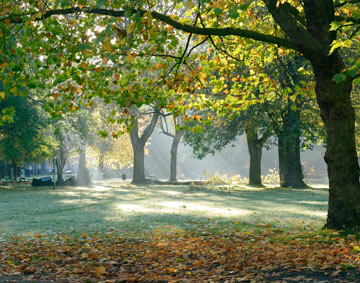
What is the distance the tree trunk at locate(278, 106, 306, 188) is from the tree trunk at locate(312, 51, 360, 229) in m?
19.5

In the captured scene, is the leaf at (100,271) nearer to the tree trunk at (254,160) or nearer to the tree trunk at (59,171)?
the tree trunk at (254,160)

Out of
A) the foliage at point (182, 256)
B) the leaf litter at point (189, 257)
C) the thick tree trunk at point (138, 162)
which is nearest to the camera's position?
the leaf litter at point (189, 257)

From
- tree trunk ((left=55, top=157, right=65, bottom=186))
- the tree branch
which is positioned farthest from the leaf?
tree trunk ((left=55, top=157, right=65, bottom=186))

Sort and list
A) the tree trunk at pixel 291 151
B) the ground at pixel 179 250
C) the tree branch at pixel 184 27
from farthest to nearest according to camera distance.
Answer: the tree trunk at pixel 291 151 < the tree branch at pixel 184 27 < the ground at pixel 179 250

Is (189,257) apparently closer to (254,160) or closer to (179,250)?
(179,250)

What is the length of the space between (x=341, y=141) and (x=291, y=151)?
74.7 ft

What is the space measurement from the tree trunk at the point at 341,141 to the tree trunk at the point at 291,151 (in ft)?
63.8

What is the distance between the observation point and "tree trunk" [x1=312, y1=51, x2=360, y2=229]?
9188 millimetres

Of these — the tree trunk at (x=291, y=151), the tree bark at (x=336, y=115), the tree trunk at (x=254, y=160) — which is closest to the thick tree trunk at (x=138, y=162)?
the tree trunk at (x=254, y=160)

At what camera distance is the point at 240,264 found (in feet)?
25.1

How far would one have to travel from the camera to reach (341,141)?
30.2 feet

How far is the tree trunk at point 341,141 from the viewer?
9.19 metres

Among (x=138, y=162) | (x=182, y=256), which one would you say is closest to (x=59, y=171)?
(x=138, y=162)

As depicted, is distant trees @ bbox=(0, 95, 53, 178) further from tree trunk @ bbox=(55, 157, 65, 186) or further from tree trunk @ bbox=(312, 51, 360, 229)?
tree trunk @ bbox=(312, 51, 360, 229)
